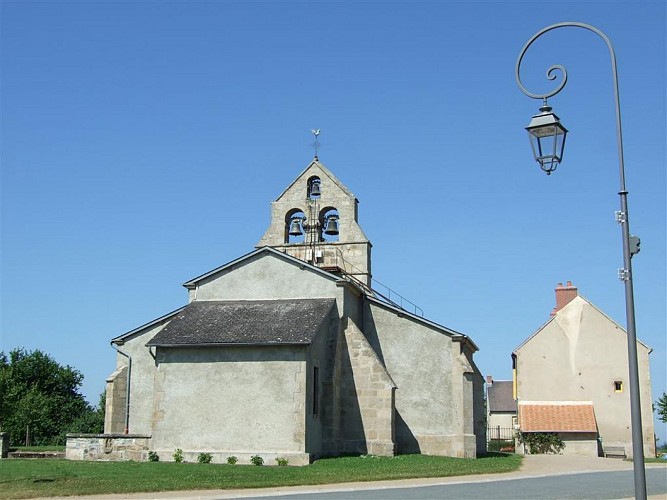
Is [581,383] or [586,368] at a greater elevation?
[586,368]

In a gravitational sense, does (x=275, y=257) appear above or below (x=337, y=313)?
above

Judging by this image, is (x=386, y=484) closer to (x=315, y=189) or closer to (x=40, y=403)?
(x=315, y=189)

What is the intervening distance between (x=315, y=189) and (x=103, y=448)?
1478 centimetres

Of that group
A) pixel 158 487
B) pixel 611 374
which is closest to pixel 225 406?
pixel 158 487

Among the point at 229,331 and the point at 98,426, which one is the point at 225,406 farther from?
the point at 98,426

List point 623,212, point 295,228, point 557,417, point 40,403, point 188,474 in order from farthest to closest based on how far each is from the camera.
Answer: point 40,403
point 557,417
point 295,228
point 188,474
point 623,212

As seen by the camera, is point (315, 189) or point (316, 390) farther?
point (315, 189)

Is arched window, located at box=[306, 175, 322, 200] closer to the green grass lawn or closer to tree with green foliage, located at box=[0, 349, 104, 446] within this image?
the green grass lawn

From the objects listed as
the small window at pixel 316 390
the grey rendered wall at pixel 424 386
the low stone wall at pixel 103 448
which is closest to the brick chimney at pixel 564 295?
the grey rendered wall at pixel 424 386

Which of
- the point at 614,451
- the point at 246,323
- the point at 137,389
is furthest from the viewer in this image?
the point at 614,451

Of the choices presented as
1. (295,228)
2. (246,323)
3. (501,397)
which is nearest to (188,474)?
(246,323)

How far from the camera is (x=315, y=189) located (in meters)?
34.0

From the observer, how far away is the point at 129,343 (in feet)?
101

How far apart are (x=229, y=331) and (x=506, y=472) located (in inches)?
417
